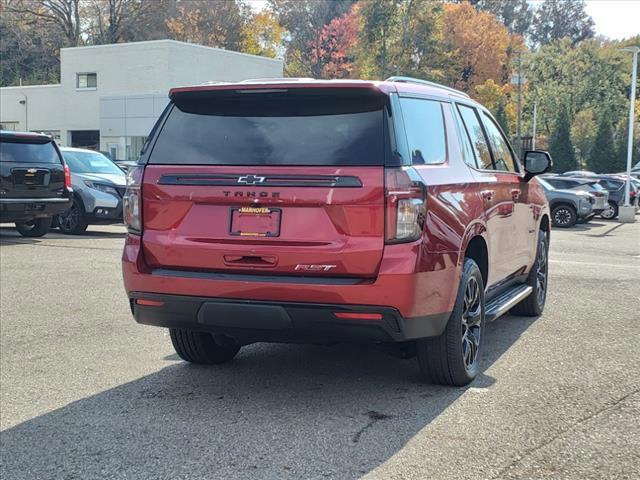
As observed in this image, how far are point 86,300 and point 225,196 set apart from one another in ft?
14.5

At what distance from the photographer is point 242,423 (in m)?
4.50

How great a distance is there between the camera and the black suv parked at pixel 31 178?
13.2 m

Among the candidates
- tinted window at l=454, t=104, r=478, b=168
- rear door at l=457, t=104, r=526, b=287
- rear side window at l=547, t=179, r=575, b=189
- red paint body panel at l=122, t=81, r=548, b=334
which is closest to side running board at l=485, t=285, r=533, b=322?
rear door at l=457, t=104, r=526, b=287

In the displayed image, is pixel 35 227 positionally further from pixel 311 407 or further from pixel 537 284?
pixel 311 407

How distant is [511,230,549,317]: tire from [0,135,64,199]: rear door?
907 centimetres

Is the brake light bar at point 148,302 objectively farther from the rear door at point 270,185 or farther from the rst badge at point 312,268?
the rst badge at point 312,268

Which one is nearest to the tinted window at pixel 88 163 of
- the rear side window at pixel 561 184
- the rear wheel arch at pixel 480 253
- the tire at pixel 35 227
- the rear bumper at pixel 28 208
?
the tire at pixel 35 227

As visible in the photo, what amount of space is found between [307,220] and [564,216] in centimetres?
1999

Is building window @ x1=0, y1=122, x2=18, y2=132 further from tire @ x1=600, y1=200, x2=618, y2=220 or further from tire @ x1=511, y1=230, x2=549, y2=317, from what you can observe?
tire @ x1=511, y1=230, x2=549, y2=317

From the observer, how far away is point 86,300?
8367mm

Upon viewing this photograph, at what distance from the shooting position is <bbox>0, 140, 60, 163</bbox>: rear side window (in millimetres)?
13242

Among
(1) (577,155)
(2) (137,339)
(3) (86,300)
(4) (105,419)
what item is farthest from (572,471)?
(1) (577,155)

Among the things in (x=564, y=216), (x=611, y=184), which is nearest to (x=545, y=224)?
(x=564, y=216)

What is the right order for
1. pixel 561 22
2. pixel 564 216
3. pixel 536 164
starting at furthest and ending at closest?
1. pixel 561 22
2. pixel 564 216
3. pixel 536 164
